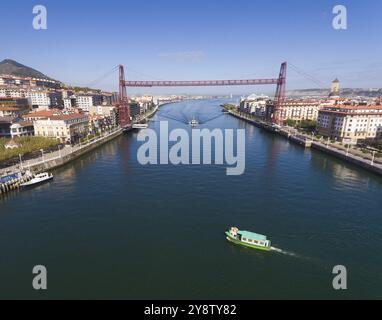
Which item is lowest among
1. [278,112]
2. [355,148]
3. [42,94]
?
[355,148]

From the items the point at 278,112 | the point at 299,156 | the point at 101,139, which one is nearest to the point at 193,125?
the point at 278,112

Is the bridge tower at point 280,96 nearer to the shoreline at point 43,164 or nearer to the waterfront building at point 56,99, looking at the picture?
the shoreline at point 43,164

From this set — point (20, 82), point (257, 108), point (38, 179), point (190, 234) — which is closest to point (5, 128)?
point (38, 179)

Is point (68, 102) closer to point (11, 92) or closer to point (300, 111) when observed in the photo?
point (11, 92)

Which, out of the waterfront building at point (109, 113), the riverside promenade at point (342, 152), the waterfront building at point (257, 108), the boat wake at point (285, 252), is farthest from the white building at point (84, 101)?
the boat wake at point (285, 252)
